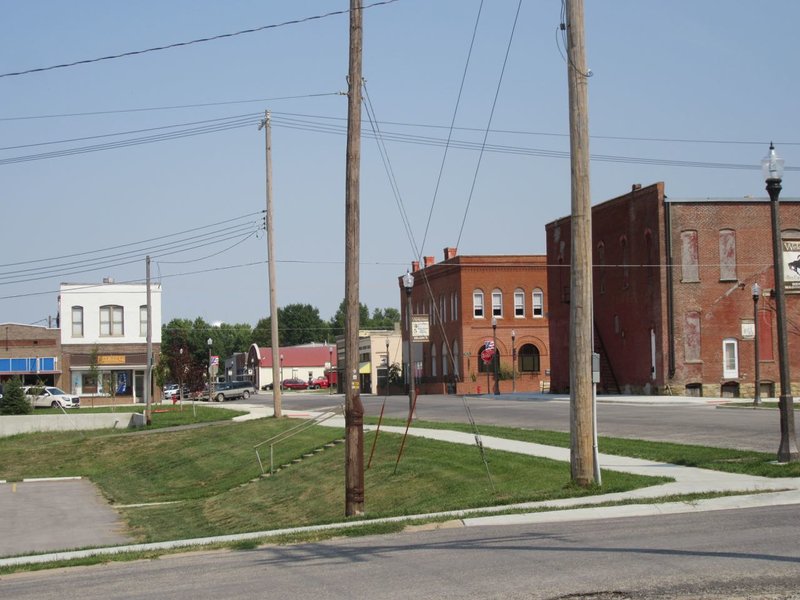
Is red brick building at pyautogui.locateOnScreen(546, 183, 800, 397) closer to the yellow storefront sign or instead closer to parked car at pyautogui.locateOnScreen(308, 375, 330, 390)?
the yellow storefront sign

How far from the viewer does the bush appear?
52.2 metres

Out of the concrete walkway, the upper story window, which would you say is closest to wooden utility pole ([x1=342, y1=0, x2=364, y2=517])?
the concrete walkway

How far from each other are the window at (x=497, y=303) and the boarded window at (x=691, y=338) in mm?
27517

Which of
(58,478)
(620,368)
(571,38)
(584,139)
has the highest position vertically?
(571,38)

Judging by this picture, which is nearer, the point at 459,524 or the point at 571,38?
the point at 459,524

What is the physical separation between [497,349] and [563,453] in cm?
5595

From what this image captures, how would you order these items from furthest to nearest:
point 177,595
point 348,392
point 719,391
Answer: point 719,391
point 348,392
point 177,595

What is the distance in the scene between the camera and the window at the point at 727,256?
51.1m

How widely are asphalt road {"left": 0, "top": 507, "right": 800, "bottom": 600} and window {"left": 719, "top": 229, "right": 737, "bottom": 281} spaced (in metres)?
40.3

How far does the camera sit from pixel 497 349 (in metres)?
76.3

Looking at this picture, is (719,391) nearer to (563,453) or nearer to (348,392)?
(563,453)

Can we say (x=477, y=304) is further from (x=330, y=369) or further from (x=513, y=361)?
(x=330, y=369)

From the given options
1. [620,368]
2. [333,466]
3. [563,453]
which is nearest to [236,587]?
[563,453]

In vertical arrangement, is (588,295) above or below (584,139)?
below
